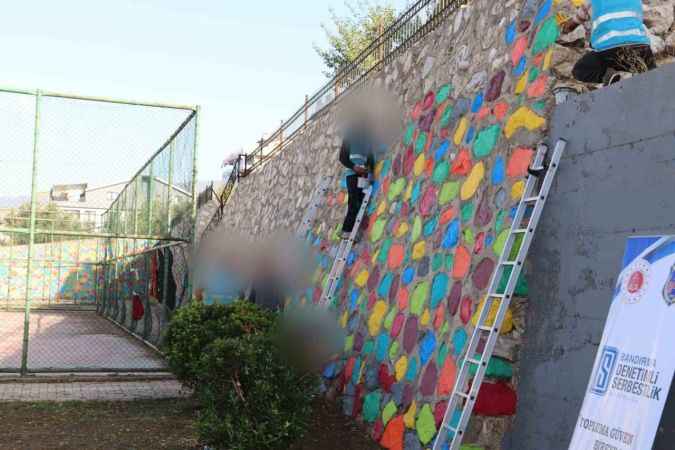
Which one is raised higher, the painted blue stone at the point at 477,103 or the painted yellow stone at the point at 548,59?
the painted yellow stone at the point at 548,59

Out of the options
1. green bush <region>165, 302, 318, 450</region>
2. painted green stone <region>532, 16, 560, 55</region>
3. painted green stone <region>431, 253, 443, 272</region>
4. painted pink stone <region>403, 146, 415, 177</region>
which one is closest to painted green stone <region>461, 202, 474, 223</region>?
painted green stone <region>431, 253, 443, 272</region>

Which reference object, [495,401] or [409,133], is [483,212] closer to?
[495,401]

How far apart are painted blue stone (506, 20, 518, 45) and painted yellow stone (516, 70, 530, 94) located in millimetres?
554

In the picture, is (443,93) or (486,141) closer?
(486,141)

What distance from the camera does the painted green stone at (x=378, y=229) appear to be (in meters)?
8.07

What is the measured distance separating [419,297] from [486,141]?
1.57m

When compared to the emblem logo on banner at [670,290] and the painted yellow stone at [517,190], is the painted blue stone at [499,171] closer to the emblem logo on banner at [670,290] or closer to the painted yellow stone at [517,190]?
the painted yellow stone at [517,190]

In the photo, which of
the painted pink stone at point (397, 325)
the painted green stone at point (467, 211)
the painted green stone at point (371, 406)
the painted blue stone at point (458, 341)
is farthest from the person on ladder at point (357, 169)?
the painted blue stone at point (458, 341)

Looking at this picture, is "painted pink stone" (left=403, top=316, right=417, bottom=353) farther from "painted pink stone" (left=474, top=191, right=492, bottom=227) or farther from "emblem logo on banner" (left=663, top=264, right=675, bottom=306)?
"emblem logo on banner" (left=663, top=264, right=675, bottom=306)

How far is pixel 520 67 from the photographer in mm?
6043

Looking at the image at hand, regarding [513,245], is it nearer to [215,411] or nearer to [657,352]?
[657,352]

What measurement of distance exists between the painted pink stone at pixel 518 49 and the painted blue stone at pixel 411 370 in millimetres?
2757

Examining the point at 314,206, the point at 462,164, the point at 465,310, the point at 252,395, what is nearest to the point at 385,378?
the point at 465,310

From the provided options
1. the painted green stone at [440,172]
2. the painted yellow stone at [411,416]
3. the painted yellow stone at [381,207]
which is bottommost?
the painted yellow stone at [411,416]
